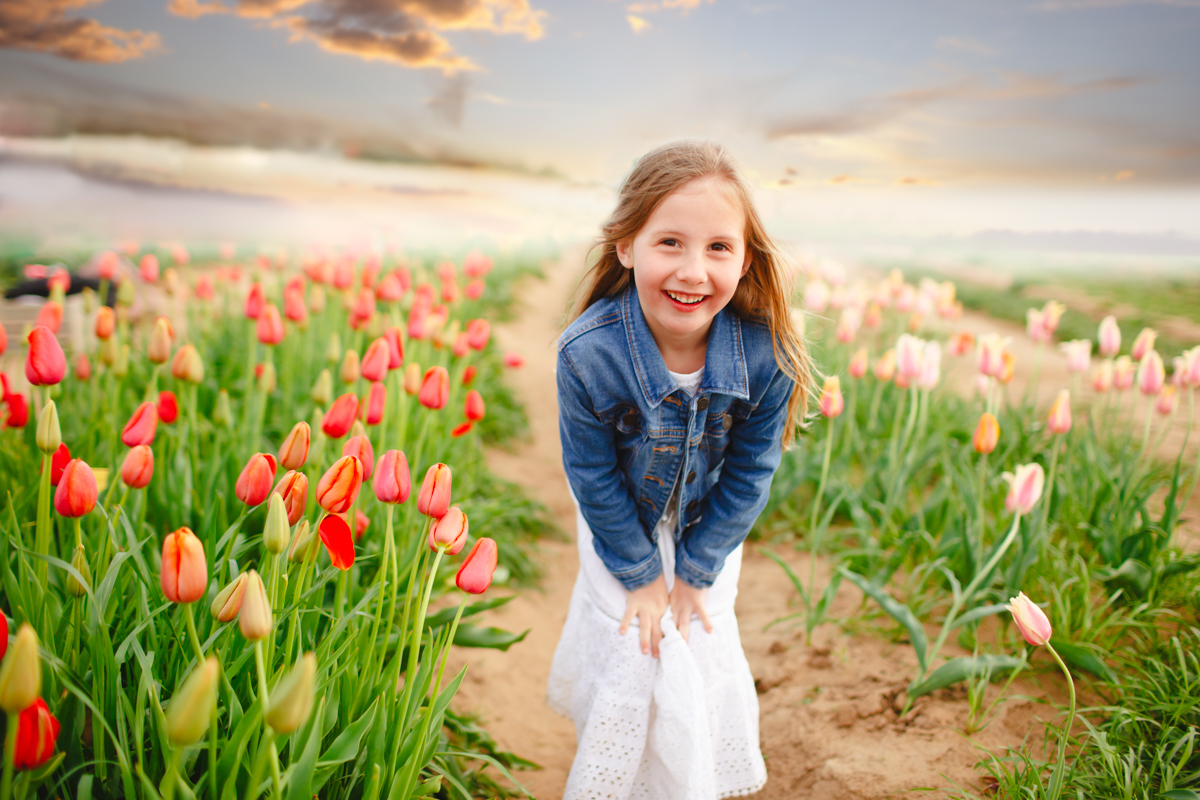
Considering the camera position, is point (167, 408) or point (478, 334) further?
point (478, 334)

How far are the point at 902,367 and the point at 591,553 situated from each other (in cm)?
147

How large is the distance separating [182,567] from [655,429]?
0.96 metres

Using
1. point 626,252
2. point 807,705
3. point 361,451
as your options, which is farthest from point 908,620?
point 361,451

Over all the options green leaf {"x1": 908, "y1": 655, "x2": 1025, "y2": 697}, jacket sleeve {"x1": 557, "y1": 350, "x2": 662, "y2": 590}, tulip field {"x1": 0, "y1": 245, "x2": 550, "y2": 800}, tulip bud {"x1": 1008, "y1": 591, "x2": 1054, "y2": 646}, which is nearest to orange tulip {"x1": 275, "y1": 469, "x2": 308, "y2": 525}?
tulip field {"x1": 0, "y1": 245, "x2": 550, "y2": 800}

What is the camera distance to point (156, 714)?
0.99m

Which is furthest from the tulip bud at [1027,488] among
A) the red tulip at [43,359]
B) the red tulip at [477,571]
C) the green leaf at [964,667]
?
the red tulip at [43,359]

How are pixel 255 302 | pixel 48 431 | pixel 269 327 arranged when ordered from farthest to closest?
pixel 255 302 < pixel 269 327 < pixel 48 431

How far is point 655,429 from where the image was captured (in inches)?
61.1

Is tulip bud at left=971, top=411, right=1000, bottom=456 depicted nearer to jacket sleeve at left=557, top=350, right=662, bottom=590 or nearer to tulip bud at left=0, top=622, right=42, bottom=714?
jacket sleeve at left=557, top=350, right=662, bottom=590

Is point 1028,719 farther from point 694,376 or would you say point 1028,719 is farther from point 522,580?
point 522,580

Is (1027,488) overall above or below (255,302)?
below

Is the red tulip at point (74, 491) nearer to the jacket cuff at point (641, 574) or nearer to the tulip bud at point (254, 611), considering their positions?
the tulip bud at point (254, 611)

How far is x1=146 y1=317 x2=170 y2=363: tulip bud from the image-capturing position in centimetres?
189

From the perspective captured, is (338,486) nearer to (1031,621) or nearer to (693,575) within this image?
(693,575)
